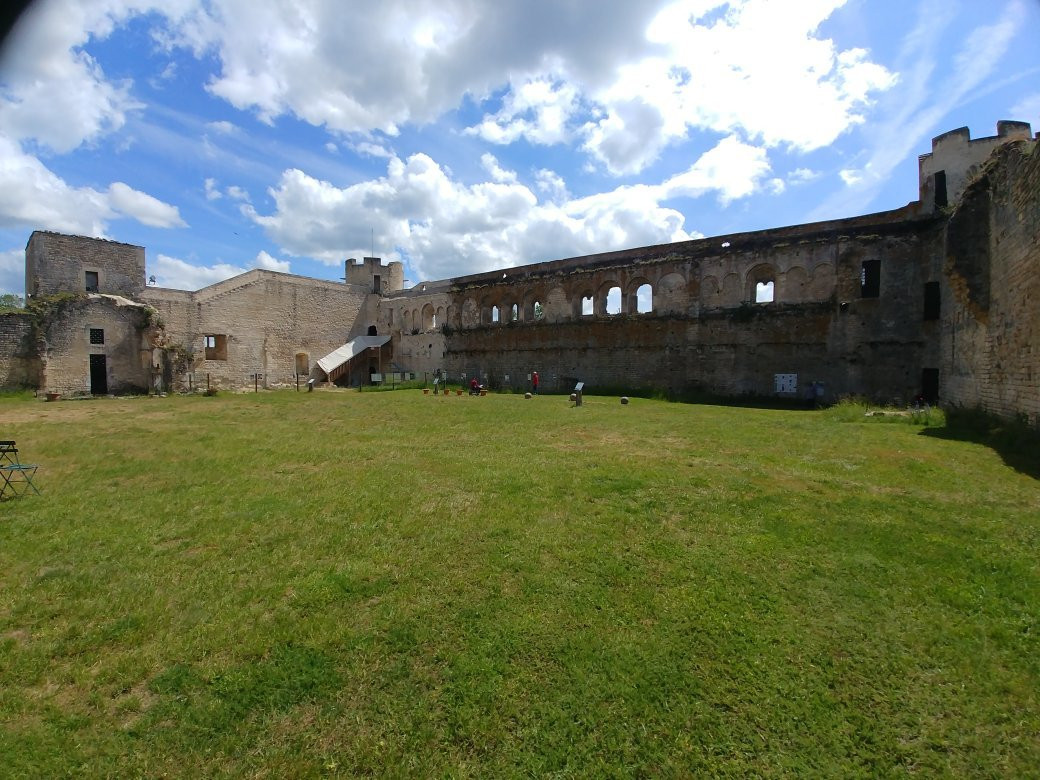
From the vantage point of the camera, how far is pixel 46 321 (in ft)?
80.3

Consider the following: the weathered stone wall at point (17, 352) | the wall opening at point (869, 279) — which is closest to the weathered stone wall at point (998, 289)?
the wall opening at point (869, 279)

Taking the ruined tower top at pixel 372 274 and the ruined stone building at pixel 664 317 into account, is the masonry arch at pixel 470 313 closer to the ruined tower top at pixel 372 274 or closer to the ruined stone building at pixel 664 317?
the ruined stone building at pixel 664 317

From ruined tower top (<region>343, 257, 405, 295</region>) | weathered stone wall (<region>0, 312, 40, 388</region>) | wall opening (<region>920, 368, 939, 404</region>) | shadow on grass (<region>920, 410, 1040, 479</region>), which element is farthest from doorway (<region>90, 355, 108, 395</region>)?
wall opening (<region>920, 368, 939, 404</region>)

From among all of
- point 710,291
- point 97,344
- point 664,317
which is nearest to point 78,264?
point 97,344

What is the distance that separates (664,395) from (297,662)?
21321 millimetres

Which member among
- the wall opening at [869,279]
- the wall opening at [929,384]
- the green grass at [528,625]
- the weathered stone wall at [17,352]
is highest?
the wall opening at [869,279]

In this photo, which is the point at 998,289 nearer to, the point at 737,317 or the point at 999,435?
the point at 999,435

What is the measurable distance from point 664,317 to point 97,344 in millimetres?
28524

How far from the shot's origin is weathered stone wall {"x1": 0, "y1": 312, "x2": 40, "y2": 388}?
78.2ft

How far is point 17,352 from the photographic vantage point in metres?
24.1

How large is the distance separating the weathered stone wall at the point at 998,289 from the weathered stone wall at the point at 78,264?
119 ft

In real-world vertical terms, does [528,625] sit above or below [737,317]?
below

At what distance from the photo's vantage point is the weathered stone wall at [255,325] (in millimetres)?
29266

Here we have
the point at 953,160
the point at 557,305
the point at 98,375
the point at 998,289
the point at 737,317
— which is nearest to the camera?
the point at 998,289
